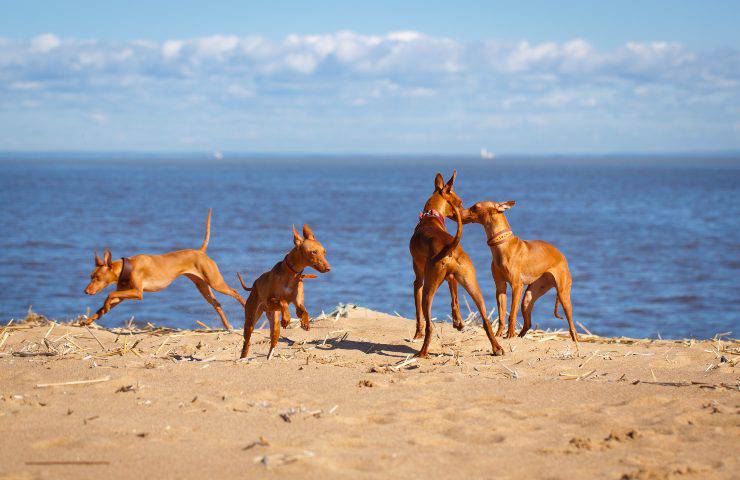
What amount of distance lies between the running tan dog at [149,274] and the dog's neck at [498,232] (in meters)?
3.71

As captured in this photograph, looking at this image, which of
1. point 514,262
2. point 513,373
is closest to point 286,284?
point 513,373

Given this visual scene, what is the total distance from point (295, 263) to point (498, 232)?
2.53 meters

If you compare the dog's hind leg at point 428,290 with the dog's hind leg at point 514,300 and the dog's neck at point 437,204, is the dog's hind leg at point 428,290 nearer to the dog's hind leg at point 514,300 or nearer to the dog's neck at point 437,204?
the dog's hind leg at point 514,300

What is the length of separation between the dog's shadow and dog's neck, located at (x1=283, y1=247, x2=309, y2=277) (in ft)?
4.69

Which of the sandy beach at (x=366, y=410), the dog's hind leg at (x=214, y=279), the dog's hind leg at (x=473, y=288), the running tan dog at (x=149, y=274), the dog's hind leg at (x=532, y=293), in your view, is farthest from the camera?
the dog's hind leg at (x=214, y=279)

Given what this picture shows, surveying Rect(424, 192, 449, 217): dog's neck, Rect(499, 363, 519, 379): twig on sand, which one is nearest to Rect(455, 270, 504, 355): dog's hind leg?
Rect(499, 363, 519, 379): twig on sand

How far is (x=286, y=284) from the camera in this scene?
7.29 metres

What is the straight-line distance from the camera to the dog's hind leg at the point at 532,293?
358 inches

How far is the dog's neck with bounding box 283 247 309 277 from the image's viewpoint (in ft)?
23.3

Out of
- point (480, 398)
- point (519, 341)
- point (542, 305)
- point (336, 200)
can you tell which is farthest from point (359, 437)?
point (336, 200)

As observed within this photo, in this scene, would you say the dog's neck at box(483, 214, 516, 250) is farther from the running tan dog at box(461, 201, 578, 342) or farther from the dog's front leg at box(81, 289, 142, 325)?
the dog's front leg at box(81, 289, 142, 325)

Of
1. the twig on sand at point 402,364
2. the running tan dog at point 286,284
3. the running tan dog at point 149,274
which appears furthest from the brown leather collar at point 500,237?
the running tan dog at point 149,274

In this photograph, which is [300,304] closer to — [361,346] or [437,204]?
[361,346]

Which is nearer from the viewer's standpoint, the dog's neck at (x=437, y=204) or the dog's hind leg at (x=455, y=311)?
the dog's hind leg at (x=455, y=311)
